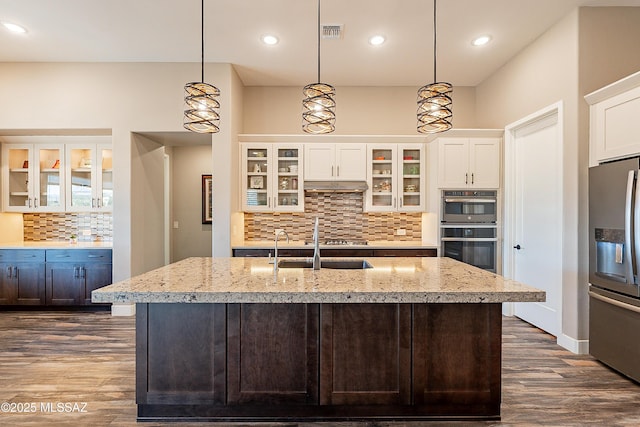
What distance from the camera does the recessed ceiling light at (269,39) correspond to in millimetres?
3914

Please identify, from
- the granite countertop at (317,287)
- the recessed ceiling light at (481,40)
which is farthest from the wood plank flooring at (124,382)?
the recessed ceiling light at (481,40)

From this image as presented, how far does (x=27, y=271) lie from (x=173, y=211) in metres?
2.43

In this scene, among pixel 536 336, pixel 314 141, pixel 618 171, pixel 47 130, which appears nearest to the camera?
pixel 618 171

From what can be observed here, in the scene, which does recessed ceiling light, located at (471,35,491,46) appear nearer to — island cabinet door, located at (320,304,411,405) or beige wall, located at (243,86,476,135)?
beige wall, located at (243,86,476,135)

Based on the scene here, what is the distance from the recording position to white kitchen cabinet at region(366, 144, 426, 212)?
5.08 m

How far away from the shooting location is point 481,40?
4.02 m

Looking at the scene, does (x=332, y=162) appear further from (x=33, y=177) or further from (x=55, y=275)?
(x=33, y=177)

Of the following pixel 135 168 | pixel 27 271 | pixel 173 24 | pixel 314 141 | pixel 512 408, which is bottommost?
pixel 512 408

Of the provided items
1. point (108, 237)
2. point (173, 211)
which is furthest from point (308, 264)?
point (173, 211)

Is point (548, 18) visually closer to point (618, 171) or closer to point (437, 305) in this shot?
point (618, 171)

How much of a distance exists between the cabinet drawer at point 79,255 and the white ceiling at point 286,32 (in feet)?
7.87

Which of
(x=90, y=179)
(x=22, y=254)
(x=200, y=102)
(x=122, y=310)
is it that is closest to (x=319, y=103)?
(x=200, y=102)

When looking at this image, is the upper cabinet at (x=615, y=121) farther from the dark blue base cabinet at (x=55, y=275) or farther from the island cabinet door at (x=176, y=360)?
the dark blue base cabinet at (x=55, y=275)

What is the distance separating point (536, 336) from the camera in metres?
3.87
